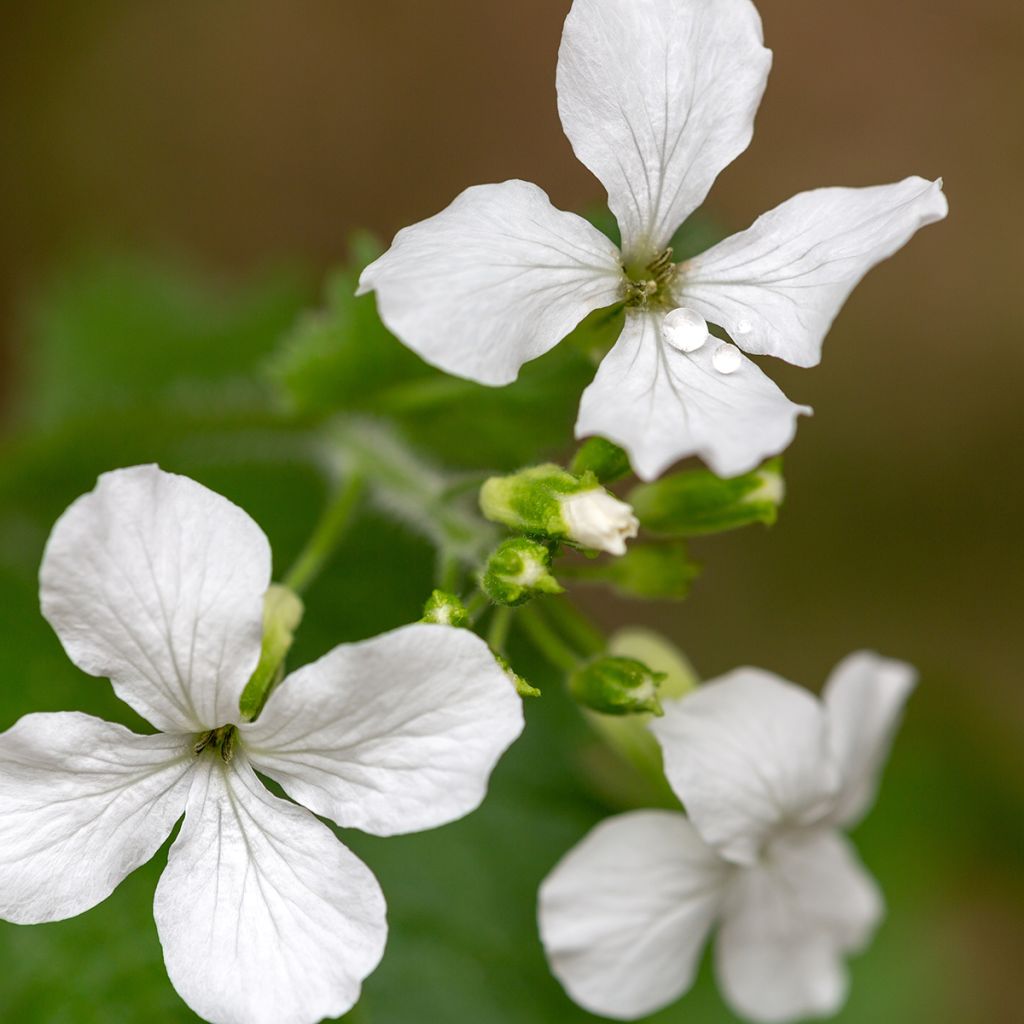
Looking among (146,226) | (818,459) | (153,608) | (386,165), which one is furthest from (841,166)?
(153,608)

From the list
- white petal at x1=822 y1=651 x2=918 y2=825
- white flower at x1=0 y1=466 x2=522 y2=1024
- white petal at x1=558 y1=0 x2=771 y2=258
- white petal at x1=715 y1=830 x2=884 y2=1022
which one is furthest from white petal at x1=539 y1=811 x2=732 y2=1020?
white petal at x1=558 y1=0 x2=771 y2=258

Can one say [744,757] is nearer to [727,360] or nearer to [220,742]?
[727,360]

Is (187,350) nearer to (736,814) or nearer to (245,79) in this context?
(245,79)

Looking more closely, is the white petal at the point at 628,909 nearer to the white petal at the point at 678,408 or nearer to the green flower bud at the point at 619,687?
the green flower bud at the point at 619,687

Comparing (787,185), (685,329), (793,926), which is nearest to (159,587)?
(685,329)

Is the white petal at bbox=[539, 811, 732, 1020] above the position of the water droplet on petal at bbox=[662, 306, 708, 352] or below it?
below

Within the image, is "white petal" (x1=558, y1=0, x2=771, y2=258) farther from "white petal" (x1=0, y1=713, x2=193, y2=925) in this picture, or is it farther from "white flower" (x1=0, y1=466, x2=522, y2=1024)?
"white petal" (x1=0, y1=713, x2=193, y2=925)
